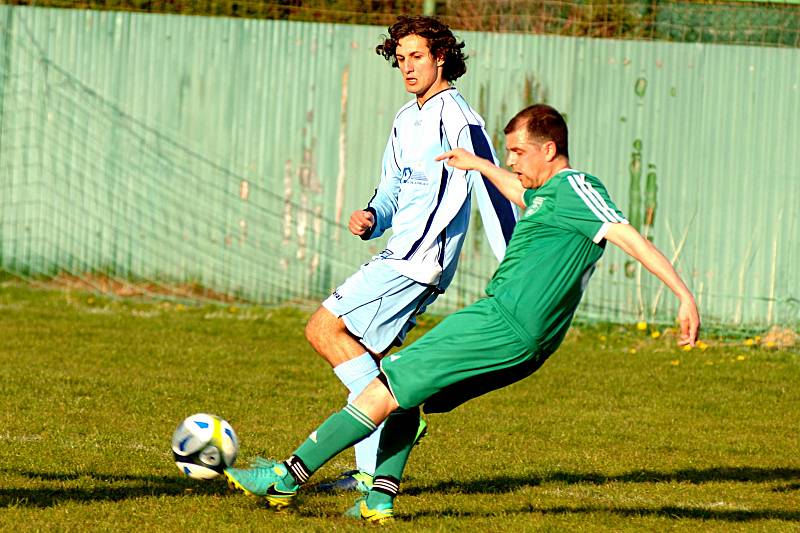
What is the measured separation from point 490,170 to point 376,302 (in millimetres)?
1034

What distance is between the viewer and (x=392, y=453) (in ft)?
19.8

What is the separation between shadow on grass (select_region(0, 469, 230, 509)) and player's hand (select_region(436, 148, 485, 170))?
2017 millimetres

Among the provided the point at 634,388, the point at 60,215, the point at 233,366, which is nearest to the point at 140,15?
the point at 60,215

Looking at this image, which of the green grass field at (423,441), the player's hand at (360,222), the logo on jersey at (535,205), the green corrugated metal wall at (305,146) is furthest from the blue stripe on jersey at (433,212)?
the green corrugated metal wall at (305,146)

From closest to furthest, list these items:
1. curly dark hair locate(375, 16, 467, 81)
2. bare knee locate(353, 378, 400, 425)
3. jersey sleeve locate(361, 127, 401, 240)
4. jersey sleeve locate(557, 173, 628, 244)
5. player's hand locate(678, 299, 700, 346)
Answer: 1. player's hand locate(678, 299, 700, 346)
2. jersey sleeve locate(557, 173, 628, 244)
3. bare knee locate(353, 378, 400, 425)
4. curly dark hair locate(375, 16, 467, 81)
5. jersey sleeve locate(361, 127, 401, 240)

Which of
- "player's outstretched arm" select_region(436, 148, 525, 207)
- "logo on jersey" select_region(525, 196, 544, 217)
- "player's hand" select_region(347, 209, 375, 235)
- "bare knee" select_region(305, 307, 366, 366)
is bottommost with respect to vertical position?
"bare knee" select_region(305, 307, 366, 366)

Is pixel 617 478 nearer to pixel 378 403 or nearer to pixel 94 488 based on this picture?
pixel 378 403

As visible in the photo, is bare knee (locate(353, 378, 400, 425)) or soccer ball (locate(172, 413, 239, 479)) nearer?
bare knee (locate(353, 378, 400, 425))

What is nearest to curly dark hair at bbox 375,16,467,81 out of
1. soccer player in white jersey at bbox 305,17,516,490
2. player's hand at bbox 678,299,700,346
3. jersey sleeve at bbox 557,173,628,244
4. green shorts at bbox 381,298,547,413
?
soccer player in white jersey at bbox 305,17,516,490

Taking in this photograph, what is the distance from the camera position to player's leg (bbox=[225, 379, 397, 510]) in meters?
5.80

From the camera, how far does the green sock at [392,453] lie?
599cm

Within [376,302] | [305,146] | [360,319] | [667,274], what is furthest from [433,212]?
[305,146]

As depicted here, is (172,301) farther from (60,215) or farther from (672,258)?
(672,258)

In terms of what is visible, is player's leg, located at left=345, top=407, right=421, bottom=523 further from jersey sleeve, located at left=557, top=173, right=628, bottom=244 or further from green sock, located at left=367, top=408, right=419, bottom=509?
jersey sleeve, located at left=557, top=173, right=628, bottom=244
